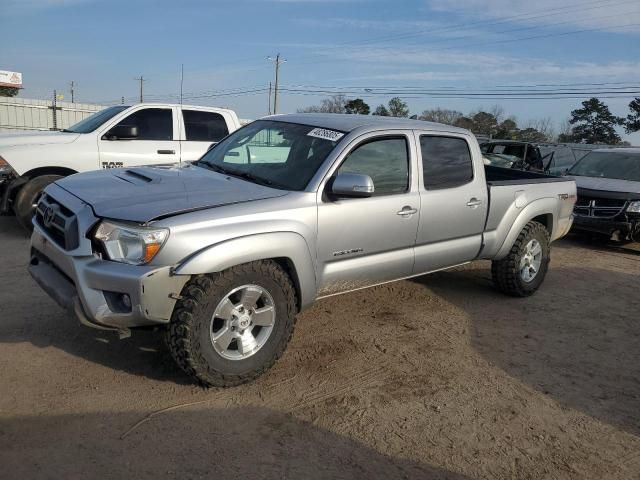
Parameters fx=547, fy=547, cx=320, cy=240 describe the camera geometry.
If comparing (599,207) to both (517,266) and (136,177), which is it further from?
(136,177)

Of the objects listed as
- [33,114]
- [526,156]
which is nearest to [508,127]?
[526,156]

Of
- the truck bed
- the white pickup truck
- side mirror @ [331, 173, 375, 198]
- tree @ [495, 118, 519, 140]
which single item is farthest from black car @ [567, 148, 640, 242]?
tree @ [495, 118, 519, 140]

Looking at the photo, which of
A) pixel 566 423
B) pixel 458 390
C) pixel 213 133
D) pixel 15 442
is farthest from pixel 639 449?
pixel 213 133

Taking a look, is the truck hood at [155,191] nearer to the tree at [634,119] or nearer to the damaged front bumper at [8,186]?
the damaged front bumper at [8,186]

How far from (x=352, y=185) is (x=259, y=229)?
2.44 ft

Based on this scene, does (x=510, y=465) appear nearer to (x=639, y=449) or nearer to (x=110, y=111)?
(x=639, y=449)

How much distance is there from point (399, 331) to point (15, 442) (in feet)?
10.0

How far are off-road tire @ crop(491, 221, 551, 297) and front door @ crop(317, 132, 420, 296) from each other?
162 cm

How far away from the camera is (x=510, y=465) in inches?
120

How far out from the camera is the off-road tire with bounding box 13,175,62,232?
7.25 metres

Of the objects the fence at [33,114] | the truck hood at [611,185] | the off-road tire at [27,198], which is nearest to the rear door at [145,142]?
the off-road tire at [27,198]

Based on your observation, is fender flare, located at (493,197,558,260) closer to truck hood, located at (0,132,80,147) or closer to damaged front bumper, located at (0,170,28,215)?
truck hood, located at (0,132,80,147)

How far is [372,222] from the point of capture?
4254 millimetres

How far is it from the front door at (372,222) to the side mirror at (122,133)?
442 cm
